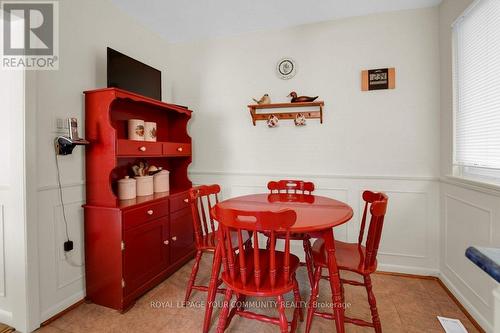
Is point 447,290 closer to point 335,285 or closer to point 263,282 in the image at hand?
point 335,285

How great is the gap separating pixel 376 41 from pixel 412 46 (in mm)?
335

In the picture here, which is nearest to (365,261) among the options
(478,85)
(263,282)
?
(263,282)

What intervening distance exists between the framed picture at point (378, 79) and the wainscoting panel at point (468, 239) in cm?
111

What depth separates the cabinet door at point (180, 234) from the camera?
7.86 ft

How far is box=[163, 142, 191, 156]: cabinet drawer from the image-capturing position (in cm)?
245

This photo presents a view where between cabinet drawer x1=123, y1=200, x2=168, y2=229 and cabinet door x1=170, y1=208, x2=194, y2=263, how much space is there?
0.16m

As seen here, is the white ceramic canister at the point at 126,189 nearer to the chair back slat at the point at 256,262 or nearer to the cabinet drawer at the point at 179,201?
the cabinet drawer at the point at 179,201

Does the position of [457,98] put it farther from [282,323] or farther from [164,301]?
[164,301]

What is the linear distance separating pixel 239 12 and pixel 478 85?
214 centimetres

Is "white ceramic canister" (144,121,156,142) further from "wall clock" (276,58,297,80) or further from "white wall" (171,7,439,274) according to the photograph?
"wall clock" (276,58,297,80)

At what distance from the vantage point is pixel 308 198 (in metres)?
2.13

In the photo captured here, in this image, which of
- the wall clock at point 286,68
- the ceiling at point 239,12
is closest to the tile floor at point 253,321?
the wall clock at point 286,68

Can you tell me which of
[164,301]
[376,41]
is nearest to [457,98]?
[376,41]

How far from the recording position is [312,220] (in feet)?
4.75
